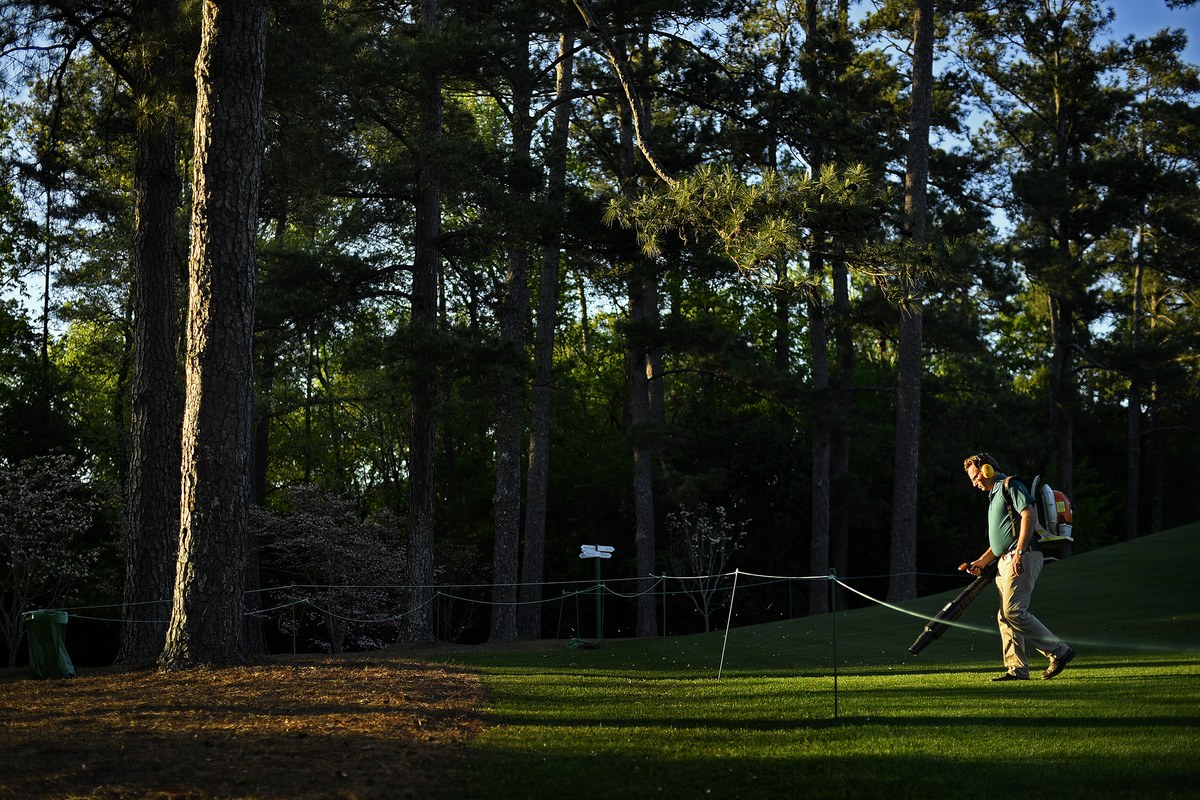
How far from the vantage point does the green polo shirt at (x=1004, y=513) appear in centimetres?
917

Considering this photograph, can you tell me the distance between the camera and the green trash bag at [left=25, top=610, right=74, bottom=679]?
40.4 feet

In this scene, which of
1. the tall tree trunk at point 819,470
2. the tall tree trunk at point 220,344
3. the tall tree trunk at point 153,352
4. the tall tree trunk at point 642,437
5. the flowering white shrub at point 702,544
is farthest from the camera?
the flowering white shrub at point 702,544

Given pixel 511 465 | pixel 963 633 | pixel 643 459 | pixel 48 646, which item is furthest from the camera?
pixel 643 459

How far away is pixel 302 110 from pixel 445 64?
3125mm

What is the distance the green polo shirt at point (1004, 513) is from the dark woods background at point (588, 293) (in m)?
1.83

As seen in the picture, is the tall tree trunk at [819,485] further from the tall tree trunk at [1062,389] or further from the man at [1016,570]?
the man at [1016,570]

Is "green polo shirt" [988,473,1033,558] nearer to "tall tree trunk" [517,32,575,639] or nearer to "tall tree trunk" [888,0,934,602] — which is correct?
"tall tree trunk" [888,0,934,602]

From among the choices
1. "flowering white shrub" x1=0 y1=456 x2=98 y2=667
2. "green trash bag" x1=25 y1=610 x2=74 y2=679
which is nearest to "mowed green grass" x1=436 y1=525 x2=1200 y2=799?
"green trash bag" x1=25 y1=610 x2=74 y2=679

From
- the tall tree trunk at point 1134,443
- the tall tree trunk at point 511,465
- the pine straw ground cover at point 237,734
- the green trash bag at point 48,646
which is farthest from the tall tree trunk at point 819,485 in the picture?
the green trash bag at point 48,646

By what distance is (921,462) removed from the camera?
102ft

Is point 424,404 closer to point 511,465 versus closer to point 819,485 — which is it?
point 511,465

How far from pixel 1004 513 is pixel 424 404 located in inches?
428

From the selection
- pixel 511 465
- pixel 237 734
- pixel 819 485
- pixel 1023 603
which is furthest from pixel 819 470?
pixel 237 734

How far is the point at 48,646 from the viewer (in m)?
12.4
